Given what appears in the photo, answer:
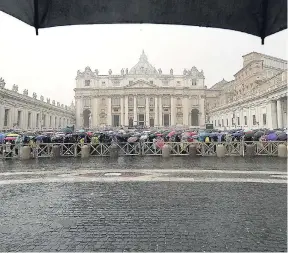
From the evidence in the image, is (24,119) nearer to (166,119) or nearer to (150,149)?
(150,149)

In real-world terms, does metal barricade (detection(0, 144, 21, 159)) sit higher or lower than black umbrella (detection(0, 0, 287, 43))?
lower

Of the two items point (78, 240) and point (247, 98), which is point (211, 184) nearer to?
point (78, 240)

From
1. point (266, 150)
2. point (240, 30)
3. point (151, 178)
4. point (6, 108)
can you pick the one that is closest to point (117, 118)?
point (6, 108)

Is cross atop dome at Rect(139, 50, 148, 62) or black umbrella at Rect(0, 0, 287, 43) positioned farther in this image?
cross atop dome at Rect(139, 50, 148, 62)

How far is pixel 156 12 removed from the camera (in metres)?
2.49

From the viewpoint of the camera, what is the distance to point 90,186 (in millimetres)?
8320

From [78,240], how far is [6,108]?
48.0 m

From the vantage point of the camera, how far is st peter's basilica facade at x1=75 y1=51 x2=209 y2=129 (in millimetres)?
91250

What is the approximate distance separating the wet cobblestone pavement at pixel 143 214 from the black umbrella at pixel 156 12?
2850 mm

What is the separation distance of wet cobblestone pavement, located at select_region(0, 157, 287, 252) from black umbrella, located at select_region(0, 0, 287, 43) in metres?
2.85

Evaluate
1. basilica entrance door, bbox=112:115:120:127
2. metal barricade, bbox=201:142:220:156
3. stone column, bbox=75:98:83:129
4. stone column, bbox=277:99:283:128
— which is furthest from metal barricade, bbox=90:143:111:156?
basilica entrance door, bbox=112:115:120:127

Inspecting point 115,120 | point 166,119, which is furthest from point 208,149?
point 166,119

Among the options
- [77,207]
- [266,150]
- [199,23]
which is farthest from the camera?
[266,150]

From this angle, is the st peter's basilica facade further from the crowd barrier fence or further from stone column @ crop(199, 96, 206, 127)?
the crowd barrier fence
